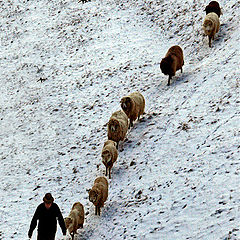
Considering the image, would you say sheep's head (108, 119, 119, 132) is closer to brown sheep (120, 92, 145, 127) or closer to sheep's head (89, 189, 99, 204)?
brown sheep (120, 92, 145, 127)

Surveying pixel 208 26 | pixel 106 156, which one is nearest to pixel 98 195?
pixel 106 156

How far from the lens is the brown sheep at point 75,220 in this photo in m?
10.2

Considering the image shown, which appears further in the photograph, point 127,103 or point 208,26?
point 208,26

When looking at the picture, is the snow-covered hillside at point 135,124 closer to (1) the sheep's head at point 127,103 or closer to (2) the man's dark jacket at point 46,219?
(1) the sheep's head at point 127,103

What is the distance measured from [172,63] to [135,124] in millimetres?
3890

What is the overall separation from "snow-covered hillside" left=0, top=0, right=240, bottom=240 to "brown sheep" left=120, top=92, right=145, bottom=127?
679mm

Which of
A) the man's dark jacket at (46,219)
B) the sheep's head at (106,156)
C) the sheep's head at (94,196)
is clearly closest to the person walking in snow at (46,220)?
the man's dark jacket at (46,219)

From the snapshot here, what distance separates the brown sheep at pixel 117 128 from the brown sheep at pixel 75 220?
13.6ft

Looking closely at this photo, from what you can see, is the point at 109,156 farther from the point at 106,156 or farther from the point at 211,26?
the point at 211,26

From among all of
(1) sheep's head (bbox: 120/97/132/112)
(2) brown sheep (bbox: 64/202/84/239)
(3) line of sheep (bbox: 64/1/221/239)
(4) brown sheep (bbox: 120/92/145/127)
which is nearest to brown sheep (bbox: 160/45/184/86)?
(3) line of sheep (bbox: 64/1/221/239)

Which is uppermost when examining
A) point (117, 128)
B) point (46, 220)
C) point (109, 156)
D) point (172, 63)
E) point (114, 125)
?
point (172, 63)

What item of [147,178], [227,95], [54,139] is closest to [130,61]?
[54,139]

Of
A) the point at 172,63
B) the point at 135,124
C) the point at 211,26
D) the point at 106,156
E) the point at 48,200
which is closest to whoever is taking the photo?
the point at 48,200

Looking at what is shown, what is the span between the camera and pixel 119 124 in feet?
47.0
